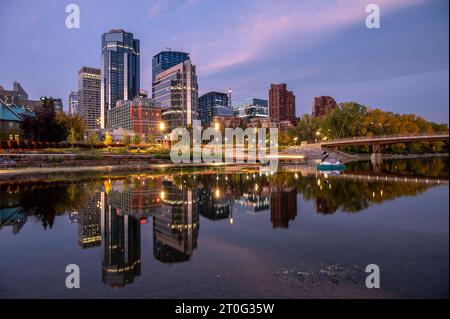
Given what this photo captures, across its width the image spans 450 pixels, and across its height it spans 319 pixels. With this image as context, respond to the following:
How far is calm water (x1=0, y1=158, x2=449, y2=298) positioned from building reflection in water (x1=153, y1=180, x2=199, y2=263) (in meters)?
0.06

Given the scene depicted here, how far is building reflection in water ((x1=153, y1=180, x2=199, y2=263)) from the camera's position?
35.7 ft

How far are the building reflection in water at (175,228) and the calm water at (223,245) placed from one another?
6 cm

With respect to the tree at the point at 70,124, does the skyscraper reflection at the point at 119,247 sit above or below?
below

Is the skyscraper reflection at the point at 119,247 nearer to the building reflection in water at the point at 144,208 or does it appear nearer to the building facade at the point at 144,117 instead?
the building reflection in water at the point at 144,208

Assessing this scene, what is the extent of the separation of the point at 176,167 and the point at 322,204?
36.2m

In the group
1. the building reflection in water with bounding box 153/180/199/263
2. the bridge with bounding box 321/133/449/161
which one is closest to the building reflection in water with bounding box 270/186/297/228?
the building reflection in water with bounding box 153/180/199/263

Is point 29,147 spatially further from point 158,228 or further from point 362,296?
point 362,296

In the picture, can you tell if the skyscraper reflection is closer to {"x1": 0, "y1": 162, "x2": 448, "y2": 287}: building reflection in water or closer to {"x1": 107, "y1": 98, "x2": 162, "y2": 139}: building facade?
{"x1": 0, "y1": 162, "x2": 448, "y2": 287}: building reflection in water

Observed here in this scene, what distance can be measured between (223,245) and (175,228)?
10.7 ft

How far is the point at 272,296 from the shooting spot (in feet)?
24.6

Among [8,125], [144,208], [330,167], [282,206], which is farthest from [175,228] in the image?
[8,125]

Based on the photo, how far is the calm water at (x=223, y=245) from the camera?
805cm

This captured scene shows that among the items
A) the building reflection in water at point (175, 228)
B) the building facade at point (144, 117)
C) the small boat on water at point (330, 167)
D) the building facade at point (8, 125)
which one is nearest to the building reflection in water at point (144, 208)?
the building reflection in water at point (175, 228)

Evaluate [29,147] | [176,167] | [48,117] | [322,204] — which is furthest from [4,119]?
[322,204]
